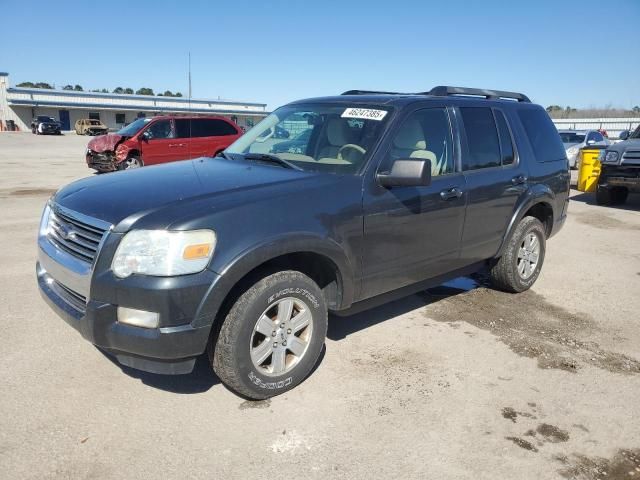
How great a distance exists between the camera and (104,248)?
9.04ft

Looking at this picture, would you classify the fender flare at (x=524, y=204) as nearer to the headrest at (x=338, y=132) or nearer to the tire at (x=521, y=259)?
the tire at (x=521, y=259)

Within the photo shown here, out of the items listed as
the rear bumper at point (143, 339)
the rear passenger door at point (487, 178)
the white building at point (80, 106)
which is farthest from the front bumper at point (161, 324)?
the white building at point (80, 106)

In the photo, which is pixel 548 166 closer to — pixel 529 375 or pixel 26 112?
pixel 529 375

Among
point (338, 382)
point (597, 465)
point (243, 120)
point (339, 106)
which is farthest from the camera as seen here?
point (243, 120)

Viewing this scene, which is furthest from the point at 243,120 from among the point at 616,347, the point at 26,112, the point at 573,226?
the point at 616,347

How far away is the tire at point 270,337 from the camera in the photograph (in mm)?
2951

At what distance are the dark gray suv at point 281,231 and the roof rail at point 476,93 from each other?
25 millimetres

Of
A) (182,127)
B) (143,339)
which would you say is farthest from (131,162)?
(143,339)

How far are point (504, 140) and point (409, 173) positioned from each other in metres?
1.93

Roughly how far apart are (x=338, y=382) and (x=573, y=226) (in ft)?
24.5

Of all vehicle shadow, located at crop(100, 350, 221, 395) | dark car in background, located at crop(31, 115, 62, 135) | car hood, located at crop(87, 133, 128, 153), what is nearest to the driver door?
vehicle shadow, located at crop(100, 350, 221, 395)

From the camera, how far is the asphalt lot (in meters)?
2.66

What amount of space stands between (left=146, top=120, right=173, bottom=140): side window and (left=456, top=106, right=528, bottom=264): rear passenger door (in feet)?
39.3

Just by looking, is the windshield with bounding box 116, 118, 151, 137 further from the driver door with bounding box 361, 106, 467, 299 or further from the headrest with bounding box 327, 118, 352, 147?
the driver door with bounding box 361, 106, 467, 299
